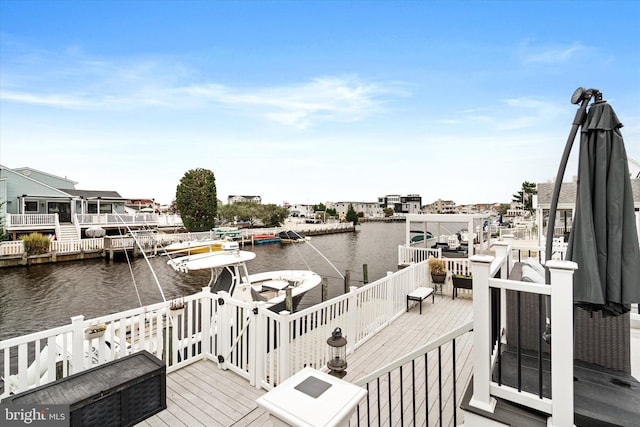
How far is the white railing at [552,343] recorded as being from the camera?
1693 millimetres

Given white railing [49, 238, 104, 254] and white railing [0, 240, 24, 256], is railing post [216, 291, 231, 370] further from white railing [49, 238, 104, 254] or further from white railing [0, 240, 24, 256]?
white railing [49, 238, 104, 254]

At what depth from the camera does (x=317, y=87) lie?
15.4 m

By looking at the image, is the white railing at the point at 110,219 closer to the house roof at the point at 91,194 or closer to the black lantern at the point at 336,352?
the house roof at the point at 91,194

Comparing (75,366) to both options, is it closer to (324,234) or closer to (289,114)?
(289,114)

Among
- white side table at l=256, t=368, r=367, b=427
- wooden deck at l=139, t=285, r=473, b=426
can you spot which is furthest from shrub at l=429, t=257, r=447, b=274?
white side table at l=256, t=368, r=367, b=427

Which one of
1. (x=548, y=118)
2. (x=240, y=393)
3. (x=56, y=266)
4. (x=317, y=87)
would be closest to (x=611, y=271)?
(x=240, y=393)

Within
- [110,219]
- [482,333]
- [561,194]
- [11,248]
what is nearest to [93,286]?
[11,248]

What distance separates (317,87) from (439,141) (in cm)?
738

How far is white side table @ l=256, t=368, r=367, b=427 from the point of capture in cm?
110

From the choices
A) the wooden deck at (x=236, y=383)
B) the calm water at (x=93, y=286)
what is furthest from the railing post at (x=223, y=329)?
the calm water at (x=93, y=286)

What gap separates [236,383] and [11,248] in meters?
21.0

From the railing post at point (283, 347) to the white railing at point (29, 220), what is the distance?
25793 millimetres

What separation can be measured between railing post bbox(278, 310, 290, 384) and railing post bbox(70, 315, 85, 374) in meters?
2.09

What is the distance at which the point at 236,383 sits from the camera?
373 centimetres
